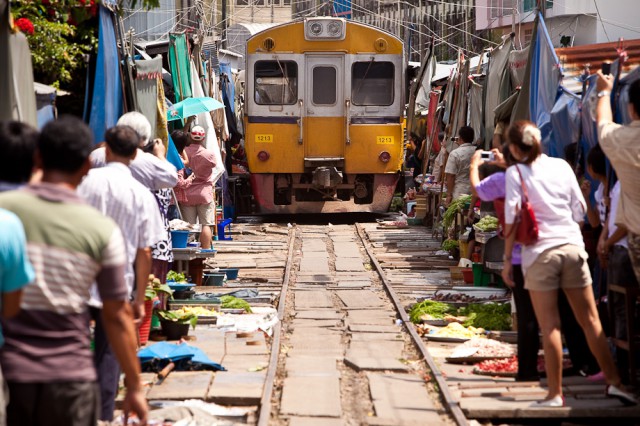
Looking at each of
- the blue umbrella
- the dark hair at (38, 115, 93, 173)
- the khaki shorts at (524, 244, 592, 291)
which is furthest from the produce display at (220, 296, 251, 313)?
the dark hair at (38, 115, 93, 173)

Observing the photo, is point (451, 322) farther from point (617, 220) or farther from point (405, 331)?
point (617, 220)

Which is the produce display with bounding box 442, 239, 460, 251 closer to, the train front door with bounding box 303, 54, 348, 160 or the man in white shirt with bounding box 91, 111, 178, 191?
the train front door with bounding box 303, 54, 348, 160

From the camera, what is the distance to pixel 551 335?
694 cm

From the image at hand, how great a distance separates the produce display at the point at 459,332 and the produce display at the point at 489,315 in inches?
4.8

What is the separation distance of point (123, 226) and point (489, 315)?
15.3 ft

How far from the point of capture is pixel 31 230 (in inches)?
162

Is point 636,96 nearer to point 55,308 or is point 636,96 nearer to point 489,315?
point 489,315

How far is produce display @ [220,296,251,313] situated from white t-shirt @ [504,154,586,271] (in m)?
4.47

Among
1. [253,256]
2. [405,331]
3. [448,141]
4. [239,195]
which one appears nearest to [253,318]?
[405,331]

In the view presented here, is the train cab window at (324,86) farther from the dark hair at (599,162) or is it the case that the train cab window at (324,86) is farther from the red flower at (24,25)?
the dark hair at (599,162)

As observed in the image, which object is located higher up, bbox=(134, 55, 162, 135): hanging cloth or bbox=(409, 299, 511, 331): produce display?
bbox=(134, 55, 162, 135): hanging cloth

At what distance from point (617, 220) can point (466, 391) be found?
4.79 feet

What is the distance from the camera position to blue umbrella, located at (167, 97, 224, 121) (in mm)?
13751

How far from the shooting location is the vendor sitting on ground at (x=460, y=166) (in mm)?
15344
